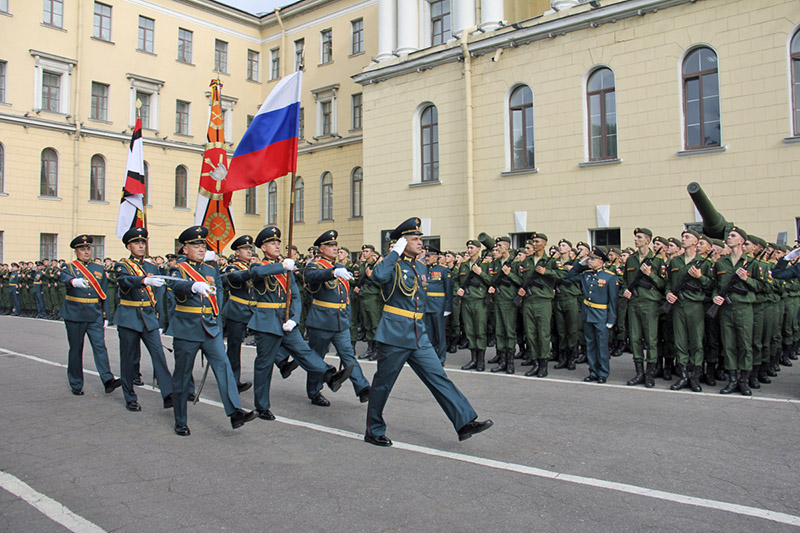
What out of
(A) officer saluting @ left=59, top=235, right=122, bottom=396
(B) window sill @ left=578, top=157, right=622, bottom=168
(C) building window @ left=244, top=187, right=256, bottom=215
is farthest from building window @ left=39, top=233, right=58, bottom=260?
(A) officer saluting @ left=59, top=235, right=122, bottom=396

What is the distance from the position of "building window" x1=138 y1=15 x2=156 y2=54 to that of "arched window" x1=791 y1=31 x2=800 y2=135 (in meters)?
27.8

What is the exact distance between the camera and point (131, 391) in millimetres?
7508

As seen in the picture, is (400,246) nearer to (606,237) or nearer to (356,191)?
(606,237)

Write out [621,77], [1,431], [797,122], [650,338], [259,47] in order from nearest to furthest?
[1,431]
[650,338]
[797,122]
[621,77]
[259,47]

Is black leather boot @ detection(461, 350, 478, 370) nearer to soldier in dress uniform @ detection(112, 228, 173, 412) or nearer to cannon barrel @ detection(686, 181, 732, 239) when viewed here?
cannon barrel @ detection(686, 181, 732, 239)

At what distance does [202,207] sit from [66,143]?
2322 centimetres

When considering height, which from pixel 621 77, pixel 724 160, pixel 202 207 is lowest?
pixel 202 207

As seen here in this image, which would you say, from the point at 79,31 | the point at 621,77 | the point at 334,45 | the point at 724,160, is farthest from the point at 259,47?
the point at 724,160

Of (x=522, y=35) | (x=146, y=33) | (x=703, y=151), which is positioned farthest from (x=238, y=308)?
(x=146, y=33)

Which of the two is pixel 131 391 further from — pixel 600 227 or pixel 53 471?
pixel 600 227

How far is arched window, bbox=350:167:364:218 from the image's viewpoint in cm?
3120

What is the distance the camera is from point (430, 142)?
22.4m

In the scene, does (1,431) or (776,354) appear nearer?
(1,431)

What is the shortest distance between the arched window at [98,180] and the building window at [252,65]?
948 cm
